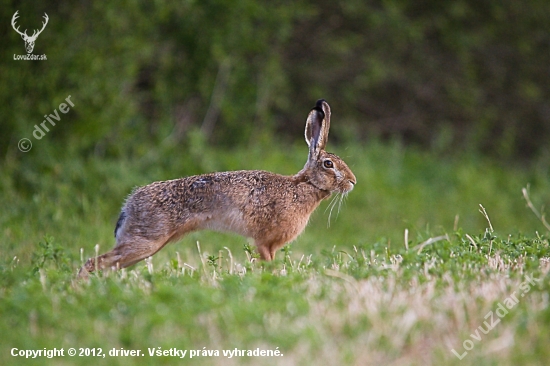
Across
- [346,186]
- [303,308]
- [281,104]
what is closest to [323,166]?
[346,186]

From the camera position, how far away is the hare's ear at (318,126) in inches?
291

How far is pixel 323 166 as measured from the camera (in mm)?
7508

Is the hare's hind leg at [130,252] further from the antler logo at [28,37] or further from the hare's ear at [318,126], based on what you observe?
the antler logo at [28,37]

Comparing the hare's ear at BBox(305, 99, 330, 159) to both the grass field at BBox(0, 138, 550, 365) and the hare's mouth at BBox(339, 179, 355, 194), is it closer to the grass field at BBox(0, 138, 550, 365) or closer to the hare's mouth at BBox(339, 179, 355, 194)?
the hare's mouth at BBox(339, 179, 355, 194)

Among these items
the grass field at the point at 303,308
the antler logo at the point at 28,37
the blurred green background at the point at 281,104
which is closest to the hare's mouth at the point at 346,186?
the blurred green background at the point at 281,104


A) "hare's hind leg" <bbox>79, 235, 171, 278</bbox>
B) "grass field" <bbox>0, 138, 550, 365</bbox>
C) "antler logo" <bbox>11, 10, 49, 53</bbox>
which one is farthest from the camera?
"antler logo" <bbox>11, 10, 49, 53</bbox>

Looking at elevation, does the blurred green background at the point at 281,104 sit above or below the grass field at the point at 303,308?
above

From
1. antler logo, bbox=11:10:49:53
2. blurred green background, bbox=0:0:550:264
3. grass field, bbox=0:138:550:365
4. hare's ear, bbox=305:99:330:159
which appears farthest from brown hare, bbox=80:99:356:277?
antler logo, bbox=11:10:49:53

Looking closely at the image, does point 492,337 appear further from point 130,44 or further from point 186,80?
point 186,80

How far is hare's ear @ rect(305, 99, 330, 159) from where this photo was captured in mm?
7383

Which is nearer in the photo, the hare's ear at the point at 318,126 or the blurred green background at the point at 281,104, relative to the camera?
the hare's ear at the point at 318,126

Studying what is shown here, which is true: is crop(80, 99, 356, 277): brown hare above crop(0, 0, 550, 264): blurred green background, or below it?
below

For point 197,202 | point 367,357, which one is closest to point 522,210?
point 197,202

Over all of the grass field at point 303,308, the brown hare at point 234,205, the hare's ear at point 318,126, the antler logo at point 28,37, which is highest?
the antler logo at point 28,37
